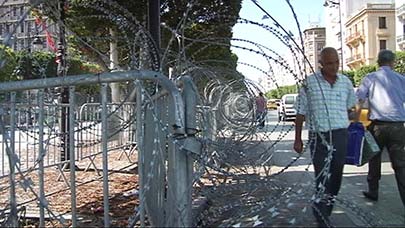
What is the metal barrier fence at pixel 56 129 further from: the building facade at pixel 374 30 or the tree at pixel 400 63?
the building facade at pixel 374 30

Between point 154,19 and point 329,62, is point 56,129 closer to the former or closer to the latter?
point 154,19

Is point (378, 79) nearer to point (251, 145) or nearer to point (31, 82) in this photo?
point (251, 145)

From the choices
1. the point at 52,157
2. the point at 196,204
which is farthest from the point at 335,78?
the point at 52,157

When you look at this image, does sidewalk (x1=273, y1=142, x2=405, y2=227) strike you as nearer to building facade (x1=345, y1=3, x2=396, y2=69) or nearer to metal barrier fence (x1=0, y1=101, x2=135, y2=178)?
metal barrier fence (x1=0, y1=101, x2=135, y2=178)

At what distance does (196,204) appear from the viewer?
5172 mm

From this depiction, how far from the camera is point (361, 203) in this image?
21.9 feet

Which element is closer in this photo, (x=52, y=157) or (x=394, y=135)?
(x=394, y=135)

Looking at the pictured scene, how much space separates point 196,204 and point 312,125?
128 centimetres

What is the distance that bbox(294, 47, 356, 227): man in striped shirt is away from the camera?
16.7ft

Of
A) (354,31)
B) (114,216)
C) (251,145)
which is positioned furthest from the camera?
(354,31)

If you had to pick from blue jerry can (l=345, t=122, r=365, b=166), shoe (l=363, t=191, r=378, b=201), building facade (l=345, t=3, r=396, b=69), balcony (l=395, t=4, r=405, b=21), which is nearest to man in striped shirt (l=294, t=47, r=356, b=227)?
blue jerry can (l=345, t=122, r=365, b=166)

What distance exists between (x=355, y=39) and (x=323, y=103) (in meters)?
76.4

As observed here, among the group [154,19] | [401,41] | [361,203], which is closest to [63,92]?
[154,19]

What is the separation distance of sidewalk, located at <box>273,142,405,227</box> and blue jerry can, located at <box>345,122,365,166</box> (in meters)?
0.44
